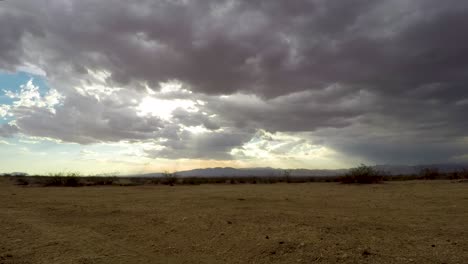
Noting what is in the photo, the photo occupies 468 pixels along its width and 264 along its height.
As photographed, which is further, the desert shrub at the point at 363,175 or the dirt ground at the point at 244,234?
the desert shrub at the point at 363,175

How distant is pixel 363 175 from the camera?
2978cm

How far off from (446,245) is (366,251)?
5.96 feet

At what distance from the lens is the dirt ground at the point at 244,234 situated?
730 cm

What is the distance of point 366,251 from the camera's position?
714 centimetres

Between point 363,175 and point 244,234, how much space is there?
23.1 metres

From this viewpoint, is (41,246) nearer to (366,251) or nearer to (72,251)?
(72,251)

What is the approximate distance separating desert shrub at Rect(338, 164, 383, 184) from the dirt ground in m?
15.5

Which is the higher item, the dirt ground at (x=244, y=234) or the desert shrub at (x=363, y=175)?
the desert shrub at (x=363, y=175)

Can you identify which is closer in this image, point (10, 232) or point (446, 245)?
point (446, 245)

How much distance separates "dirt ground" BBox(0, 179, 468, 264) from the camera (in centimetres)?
730

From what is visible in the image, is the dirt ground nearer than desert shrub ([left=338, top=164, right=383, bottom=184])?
Yes

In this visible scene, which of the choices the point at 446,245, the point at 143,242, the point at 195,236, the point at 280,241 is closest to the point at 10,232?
the point at 143,242

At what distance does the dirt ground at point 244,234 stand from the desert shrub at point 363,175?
1546 centimetres

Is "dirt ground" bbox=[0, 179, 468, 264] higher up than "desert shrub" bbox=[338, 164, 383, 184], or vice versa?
"desert shrub" bbox=[338, 164, 383, 184]
